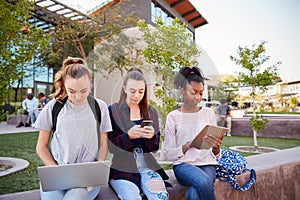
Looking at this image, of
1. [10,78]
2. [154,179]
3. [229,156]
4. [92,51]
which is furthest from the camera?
[10,78]

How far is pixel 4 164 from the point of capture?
2.82 metres

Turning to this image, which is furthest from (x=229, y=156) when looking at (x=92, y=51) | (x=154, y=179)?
(x=92, y=51)

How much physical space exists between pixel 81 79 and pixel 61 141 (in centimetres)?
32

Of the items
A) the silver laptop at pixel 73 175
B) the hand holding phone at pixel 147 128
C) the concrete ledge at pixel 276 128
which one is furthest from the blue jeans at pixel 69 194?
the concrete ledge at pixel 276 128

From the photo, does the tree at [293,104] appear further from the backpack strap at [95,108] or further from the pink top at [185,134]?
the backpack strap at [95,108]

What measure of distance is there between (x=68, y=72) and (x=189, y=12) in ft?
2.12

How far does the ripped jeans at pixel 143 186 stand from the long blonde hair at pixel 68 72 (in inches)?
17.2

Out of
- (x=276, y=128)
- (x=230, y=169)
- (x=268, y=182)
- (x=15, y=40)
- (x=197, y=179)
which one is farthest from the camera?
(x=276, y=128)

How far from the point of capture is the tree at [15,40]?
8.34 ft

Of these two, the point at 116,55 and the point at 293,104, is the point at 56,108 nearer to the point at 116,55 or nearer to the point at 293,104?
the point at 116,55

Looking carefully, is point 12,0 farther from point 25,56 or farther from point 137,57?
point 137,57

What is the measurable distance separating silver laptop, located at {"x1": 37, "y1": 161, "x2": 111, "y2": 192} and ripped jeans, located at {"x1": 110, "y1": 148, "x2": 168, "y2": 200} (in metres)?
0.14

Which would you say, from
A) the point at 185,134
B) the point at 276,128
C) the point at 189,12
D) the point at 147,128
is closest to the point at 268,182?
the point at 185,134

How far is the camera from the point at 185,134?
1.33 m
